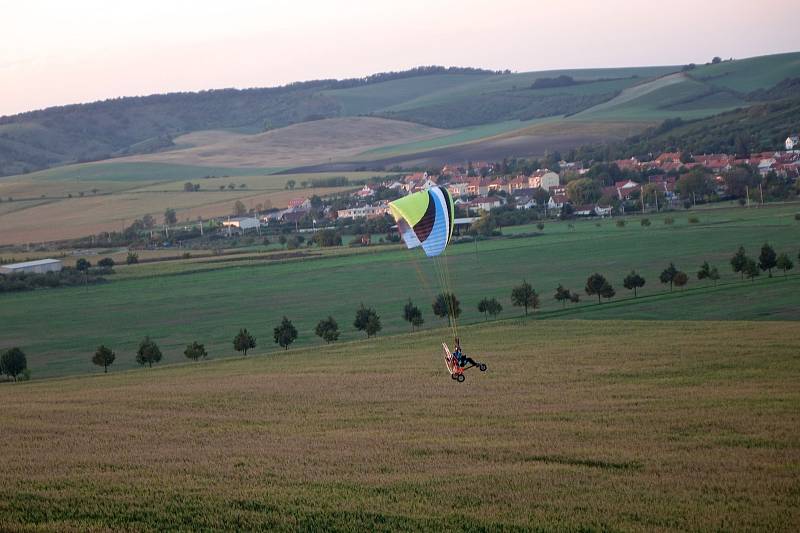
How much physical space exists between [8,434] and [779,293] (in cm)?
2986

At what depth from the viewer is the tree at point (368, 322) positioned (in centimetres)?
4138

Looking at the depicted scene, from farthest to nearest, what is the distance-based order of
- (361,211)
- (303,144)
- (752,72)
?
(303,144)
(752,72)
(361,211)

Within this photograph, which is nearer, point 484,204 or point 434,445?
point 434,445

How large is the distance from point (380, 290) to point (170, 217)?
53059 mm

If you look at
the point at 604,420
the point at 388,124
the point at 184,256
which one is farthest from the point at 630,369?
the point at 388,124

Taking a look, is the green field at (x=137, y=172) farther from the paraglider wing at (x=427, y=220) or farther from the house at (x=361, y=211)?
the paraglider wing at (x=427, y=220)

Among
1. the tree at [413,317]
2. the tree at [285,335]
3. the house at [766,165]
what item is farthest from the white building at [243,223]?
the tree at [285,335]

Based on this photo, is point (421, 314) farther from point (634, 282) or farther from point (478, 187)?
point (478, 187)

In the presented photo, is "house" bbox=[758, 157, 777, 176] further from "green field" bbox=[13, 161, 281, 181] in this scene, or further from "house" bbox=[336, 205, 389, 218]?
"green field" bbox=[13, 161, 281, 181]

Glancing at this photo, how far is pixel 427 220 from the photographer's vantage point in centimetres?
2373

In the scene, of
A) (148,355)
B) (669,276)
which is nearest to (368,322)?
(148,355)

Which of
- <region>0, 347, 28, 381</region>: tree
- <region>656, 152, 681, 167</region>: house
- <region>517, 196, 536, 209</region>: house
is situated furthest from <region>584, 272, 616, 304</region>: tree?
<region>656, 152, 681, 167</region>: house

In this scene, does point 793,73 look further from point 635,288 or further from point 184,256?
point 635,288

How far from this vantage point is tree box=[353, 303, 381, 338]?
41.4m
